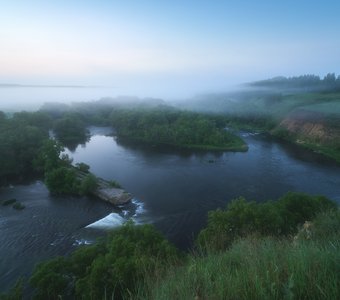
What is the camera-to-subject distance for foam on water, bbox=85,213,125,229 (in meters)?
24.1

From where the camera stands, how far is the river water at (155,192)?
871 inches

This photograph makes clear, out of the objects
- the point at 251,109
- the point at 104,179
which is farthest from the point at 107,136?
the point at 251,109

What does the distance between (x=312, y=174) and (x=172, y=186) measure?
1739cm

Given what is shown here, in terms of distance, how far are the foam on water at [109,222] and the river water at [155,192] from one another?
0.25ft

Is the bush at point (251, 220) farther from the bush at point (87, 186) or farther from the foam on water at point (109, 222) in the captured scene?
the bush at point (87, 186)

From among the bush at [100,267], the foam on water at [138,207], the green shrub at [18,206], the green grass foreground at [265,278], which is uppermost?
the green grass foreground at [265,278]

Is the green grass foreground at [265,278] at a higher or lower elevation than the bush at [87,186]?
higher

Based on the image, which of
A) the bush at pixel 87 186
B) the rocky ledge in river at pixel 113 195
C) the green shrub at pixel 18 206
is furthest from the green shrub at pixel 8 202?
the rocky ledge in river at pixel 113 195

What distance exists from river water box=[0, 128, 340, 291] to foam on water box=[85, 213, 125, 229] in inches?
3.0

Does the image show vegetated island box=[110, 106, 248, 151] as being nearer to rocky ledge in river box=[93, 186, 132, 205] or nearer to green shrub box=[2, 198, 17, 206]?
rocky ledge in river box=[93, 186, 132, 205]

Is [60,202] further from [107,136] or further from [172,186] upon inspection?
[107,136]

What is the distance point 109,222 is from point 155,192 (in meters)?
7.44

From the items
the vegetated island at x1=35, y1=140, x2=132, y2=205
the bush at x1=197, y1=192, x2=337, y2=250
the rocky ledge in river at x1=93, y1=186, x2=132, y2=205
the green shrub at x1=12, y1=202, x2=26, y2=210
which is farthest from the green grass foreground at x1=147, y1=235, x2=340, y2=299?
the green shrub at x1=12, y1=202, x2=26, y2=210

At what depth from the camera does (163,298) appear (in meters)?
3.86
